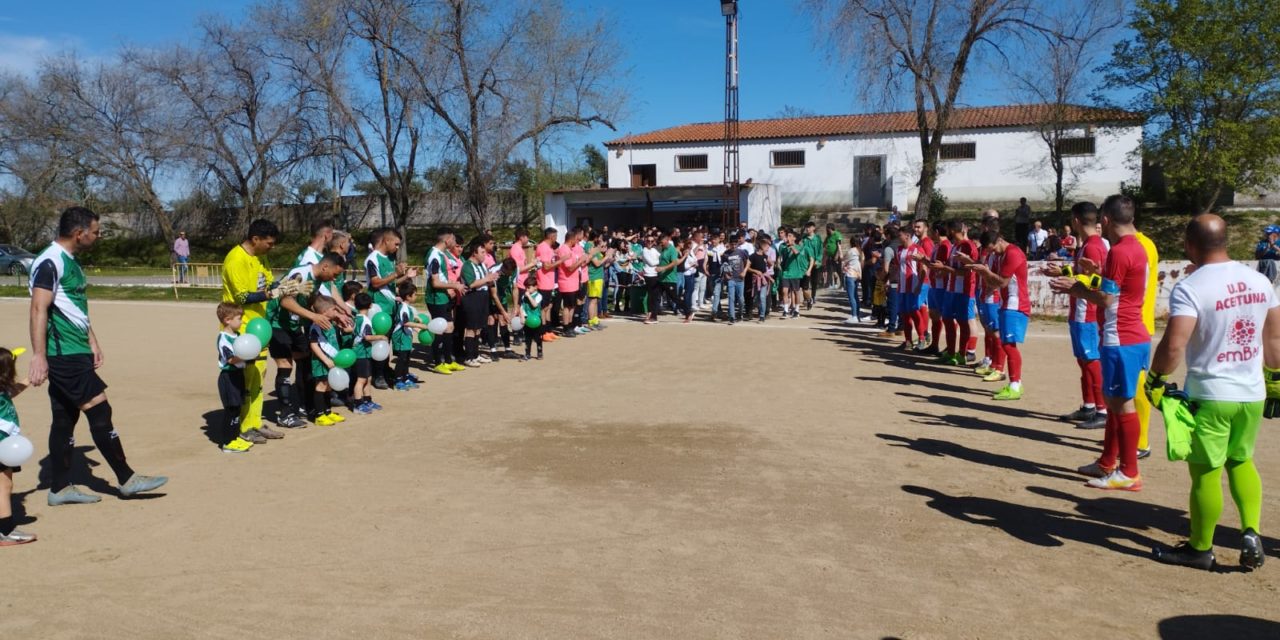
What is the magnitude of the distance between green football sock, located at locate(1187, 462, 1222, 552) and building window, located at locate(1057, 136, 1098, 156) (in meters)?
36.0

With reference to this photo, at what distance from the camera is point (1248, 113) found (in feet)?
93.7

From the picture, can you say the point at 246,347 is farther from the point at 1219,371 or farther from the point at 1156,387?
the point at 1219,371

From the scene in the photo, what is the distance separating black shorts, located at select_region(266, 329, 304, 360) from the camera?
7.75 m

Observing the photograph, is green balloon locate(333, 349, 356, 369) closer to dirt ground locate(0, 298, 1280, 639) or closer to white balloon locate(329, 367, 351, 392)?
white balloon locate(329, 367, 351, 392)

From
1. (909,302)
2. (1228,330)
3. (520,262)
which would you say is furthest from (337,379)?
(909,302)

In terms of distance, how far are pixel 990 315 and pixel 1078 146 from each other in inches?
1259

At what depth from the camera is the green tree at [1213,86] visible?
1091 inches

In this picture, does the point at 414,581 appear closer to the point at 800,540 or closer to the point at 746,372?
the point at 800,540

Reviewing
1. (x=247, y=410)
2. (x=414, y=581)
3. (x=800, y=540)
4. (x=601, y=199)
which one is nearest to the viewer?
(x=414, y=581)

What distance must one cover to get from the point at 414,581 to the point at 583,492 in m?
1.78

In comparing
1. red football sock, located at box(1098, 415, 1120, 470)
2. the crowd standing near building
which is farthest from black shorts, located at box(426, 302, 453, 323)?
red football sock, located at box(1098, 415, 1120, 470)

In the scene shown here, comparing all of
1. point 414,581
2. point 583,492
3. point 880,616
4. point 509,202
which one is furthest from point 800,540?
point 509,202

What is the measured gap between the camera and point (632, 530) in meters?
5.27

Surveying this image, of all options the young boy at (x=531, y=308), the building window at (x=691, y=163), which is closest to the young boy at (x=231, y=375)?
the young boy at (x=531, y=308)
